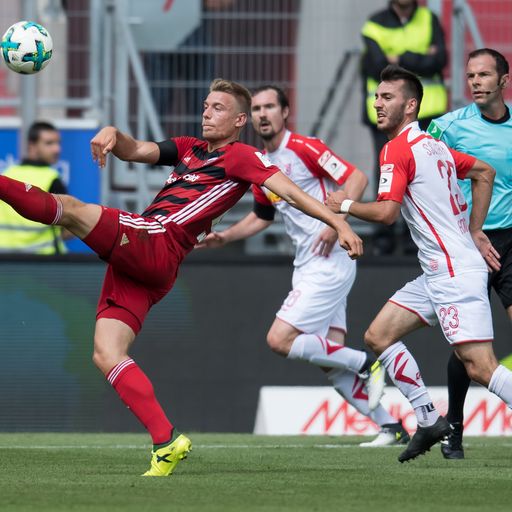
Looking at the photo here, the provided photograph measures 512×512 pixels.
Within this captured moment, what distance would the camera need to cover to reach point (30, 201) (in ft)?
22.9

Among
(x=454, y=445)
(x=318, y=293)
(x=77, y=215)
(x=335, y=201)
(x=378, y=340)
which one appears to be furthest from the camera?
(x=318, y=293)

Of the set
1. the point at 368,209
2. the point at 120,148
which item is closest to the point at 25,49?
the point at 120,148

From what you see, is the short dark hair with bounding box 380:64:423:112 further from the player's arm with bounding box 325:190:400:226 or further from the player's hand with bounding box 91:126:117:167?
the player's hand with bounding box 91:126:117:167

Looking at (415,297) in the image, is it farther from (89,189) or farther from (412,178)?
(89,189)

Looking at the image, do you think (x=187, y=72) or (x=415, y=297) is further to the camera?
(x=187, y=72)

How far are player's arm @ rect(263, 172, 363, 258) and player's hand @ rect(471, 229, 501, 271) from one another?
1.21m

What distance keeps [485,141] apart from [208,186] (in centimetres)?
195

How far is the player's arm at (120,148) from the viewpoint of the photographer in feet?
24.1

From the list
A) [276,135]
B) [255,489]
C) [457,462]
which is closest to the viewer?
[255,489]

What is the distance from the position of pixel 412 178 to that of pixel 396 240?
4674mm

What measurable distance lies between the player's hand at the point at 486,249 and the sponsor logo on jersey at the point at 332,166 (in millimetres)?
1760

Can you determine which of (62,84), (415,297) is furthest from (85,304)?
(415,297)

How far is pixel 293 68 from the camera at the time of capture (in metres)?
12.6

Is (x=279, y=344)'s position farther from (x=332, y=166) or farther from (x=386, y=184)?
(x=386, y=184)
